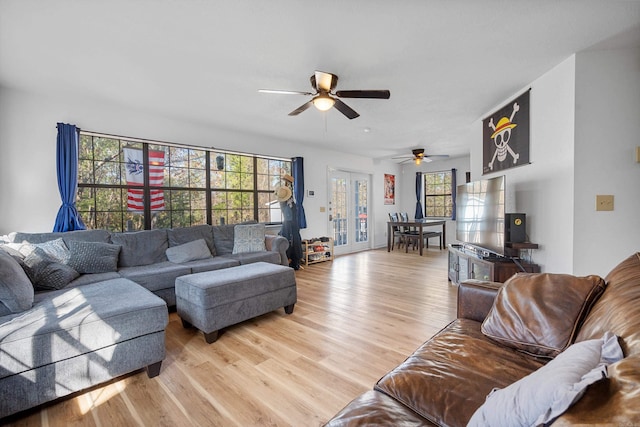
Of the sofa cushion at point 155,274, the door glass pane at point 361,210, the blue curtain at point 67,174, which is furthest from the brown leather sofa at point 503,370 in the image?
the door glass pane at point 361,210

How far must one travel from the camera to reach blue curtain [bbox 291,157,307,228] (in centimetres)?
552

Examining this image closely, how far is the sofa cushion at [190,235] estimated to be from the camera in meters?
3.73

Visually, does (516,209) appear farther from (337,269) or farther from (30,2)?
(30,2)

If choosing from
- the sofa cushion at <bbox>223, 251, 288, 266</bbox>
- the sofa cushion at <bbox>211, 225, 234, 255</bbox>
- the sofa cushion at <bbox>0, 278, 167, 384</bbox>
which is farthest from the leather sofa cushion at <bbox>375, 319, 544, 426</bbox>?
the sofa cushion at <bbox>211, 225, 234, 255</bbox>

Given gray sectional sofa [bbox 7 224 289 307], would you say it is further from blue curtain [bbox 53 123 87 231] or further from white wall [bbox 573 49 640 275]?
white wall [bbox 573 49 640 275]

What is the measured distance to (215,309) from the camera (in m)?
2.35

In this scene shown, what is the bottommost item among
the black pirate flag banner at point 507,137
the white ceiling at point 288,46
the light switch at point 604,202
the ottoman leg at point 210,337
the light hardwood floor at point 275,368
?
the light hardwood floor at point 275,368

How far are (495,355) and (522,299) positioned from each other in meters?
0.35

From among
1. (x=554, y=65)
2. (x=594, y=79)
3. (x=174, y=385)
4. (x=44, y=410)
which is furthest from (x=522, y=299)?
(x=44, y=410)

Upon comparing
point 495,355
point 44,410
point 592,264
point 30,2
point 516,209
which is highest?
point 30,2

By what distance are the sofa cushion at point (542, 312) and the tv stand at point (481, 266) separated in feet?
4.90

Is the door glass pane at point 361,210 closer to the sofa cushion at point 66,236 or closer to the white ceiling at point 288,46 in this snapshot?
the white ceiling at point 288,46

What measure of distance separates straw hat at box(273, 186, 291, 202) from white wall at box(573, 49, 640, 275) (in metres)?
3.85

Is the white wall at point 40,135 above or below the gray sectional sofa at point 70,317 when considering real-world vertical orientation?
above
